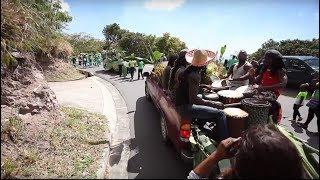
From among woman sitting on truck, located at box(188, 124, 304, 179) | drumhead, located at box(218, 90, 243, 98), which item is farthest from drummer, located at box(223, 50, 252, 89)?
woman sitting on truck, located at box(188, 124, 304, 179)

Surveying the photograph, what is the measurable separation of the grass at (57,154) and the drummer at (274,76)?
10.8ft

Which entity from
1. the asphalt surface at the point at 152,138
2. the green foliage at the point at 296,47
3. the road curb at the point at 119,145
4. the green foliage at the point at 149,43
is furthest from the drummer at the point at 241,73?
the green foliage at the point at 149,43

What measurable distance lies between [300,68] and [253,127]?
1373 cm

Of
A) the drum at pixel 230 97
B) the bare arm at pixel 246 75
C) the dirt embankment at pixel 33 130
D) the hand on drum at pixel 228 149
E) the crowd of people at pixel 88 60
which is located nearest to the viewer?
the hand on drum at pixel 228 149

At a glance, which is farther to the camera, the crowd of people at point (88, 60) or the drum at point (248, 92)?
the crowd of people at point (88, 60)

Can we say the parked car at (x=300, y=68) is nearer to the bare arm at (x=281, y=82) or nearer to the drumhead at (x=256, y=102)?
the bare arm at (x=281, y=82)

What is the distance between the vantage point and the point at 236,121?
15.4 ft

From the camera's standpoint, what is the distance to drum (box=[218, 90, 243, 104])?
551 cm

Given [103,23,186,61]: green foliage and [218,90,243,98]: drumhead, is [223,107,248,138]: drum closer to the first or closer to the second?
[218,90,243,98]: drumhead

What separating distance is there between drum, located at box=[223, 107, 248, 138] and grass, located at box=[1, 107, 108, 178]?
220cm

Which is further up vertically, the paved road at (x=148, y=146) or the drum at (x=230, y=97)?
the drum at (x=230, y=97)

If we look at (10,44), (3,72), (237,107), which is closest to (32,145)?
(3,72)

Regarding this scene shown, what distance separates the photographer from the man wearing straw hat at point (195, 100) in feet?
15.6

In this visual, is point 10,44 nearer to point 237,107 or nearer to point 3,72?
point 3,72
